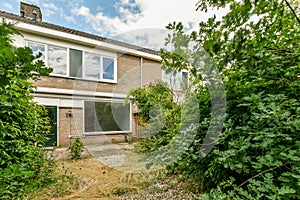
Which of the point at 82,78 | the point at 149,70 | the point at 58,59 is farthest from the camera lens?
the point at 149,70

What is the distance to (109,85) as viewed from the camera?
9.25 m

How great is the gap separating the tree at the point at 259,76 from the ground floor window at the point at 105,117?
725 centimetres

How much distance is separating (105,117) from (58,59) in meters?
3.08

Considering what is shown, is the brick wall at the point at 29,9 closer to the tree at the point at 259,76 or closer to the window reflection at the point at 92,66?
the window reflection at the point at 92,66

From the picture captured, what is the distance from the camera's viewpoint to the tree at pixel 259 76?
1095 mm

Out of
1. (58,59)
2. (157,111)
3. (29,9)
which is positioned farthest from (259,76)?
(29,9)

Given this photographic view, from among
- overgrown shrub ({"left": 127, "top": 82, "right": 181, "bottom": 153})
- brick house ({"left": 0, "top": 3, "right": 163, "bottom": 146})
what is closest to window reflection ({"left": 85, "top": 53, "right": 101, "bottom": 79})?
brick house ({"left": 0, "top": 3, "right": 163, "bottom": 146})

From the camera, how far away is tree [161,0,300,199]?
3.59 ft

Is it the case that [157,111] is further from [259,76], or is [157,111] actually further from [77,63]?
[77,63]

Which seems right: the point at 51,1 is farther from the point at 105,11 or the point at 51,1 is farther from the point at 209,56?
the point at 209,56

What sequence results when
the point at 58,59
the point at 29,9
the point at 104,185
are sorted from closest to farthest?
the point at 104,185 → the point at 58,59 → the point at 29,9

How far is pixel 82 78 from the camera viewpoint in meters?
8.39

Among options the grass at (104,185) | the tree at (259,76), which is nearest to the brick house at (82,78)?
the grass at (104,185)

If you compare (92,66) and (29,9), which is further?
(29,9)
